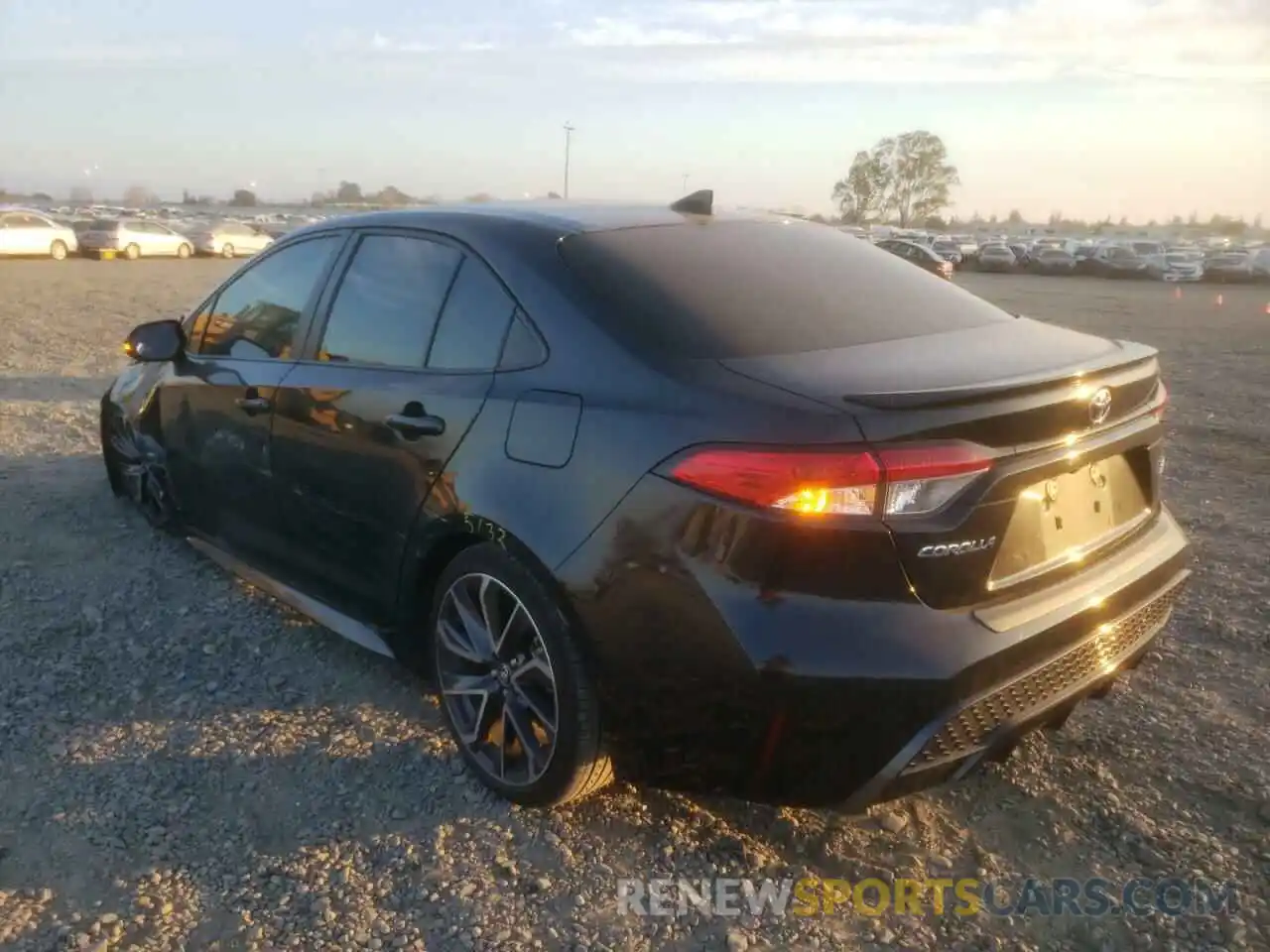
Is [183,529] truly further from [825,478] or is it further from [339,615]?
[825,478]

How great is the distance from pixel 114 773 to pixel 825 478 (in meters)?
2.24

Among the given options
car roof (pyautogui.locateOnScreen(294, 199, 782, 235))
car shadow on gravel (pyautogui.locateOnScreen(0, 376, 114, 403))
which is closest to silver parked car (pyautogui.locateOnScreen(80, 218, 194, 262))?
car shadow on gravel (pyautogui.locateOnScreen(0, 376, 114, 403))

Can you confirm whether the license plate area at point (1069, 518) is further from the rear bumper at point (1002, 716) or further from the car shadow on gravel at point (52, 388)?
the car shadow on gravel at point (52, 388)

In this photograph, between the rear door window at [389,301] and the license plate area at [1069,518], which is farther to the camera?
the rear door window at [389,301]

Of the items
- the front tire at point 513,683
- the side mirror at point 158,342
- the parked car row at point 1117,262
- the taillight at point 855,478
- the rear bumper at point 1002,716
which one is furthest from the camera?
the parked car row at point 1117,262

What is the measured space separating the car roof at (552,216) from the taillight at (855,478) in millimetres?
1145

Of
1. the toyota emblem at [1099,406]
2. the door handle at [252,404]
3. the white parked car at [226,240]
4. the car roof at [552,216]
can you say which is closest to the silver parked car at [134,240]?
the white parked car at [226,240]

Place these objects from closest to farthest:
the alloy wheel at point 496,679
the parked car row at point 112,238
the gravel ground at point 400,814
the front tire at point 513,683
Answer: the gravel ground at point 400,814
the front tire at point 513,683
the alloy wheel at point 496,679
the parked car row at point 112,238

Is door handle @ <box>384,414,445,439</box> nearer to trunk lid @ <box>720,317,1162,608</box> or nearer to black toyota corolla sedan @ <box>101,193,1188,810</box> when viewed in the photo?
black toyota corolla sedan @ <box>101,193,1188,810</box>

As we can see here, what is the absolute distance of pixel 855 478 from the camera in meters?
2.19

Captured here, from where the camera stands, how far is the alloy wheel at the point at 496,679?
277 cm

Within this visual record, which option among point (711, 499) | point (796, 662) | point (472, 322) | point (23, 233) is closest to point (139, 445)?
point (472, 322)

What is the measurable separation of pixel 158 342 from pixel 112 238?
105 feet

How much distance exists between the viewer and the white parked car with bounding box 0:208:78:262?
96.2 feet
